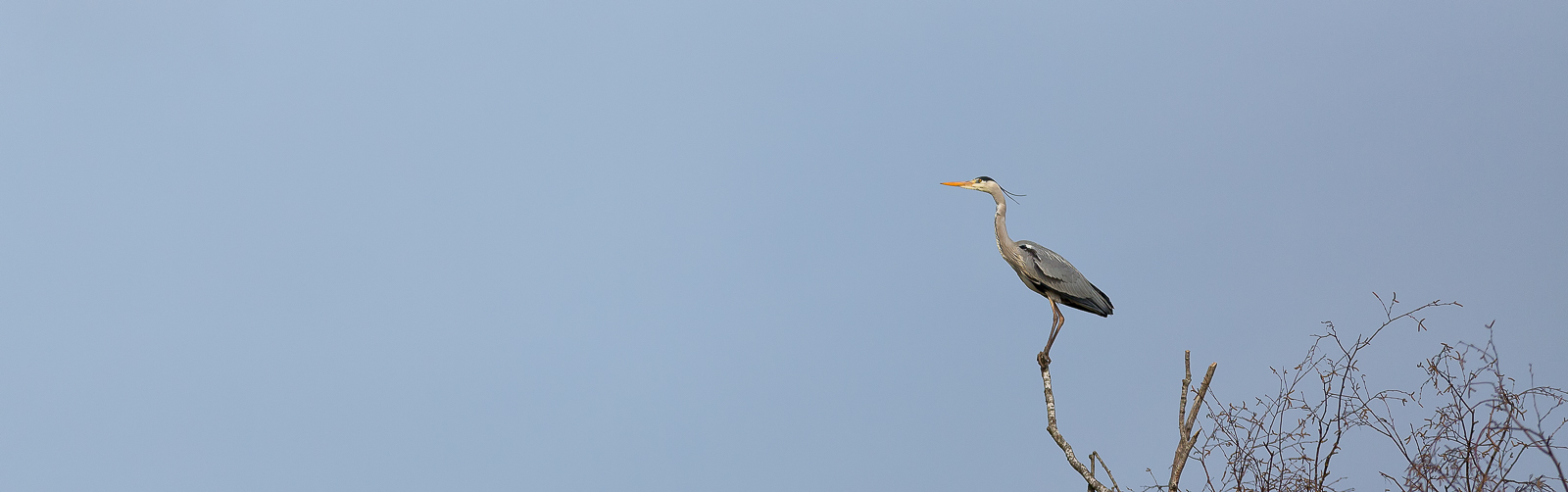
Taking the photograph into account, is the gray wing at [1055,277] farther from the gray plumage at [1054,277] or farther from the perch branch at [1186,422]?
the perch branch at [1186,422]

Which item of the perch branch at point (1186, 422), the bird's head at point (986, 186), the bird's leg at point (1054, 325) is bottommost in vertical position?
the perch branch at point (1186, 422)

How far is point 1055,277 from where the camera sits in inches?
279

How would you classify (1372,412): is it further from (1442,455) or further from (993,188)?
(993,188)

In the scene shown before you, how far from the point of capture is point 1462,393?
359 cm

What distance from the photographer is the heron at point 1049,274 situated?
7.11 meters

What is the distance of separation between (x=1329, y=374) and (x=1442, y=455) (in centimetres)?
47

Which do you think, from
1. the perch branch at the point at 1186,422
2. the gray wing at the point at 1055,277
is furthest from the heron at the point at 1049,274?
the perch branch at the point at 1186,422

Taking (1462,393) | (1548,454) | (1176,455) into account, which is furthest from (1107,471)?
(1548,454)

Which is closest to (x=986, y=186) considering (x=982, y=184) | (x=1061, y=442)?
(x=982, y=184)

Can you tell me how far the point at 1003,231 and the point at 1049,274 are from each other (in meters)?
0.40

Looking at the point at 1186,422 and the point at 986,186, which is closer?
the point at 1186,422

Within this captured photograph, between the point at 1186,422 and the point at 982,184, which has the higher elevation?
the point at 982,184

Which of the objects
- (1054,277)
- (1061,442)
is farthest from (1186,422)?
(1054,277)

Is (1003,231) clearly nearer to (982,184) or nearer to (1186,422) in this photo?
(982,184)
